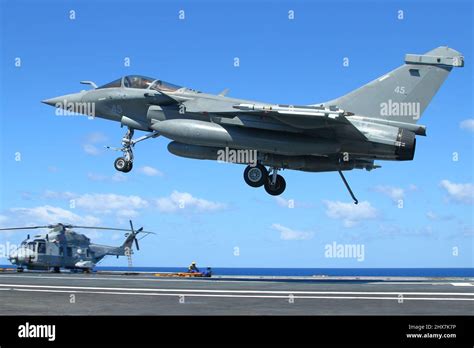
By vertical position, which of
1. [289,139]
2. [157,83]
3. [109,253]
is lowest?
[109,253]

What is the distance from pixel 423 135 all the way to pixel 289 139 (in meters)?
5.28

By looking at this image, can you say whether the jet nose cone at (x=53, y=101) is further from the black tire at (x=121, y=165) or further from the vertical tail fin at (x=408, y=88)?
the vertical tail fin at (x=408, y=88)

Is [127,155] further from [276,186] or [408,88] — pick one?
[408,88]

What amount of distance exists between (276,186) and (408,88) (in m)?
6.67

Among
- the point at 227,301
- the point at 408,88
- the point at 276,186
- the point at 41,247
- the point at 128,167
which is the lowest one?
the point at 227,301

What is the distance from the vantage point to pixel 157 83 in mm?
25359

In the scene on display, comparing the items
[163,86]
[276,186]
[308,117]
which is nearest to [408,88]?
[308,117]

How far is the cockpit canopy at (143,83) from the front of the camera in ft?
82.7

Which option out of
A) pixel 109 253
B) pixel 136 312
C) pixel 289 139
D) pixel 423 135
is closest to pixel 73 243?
pixel 109 253

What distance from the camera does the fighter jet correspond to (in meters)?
22.4

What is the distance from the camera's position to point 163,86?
83.0 feet

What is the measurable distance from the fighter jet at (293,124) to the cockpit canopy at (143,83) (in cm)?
9
